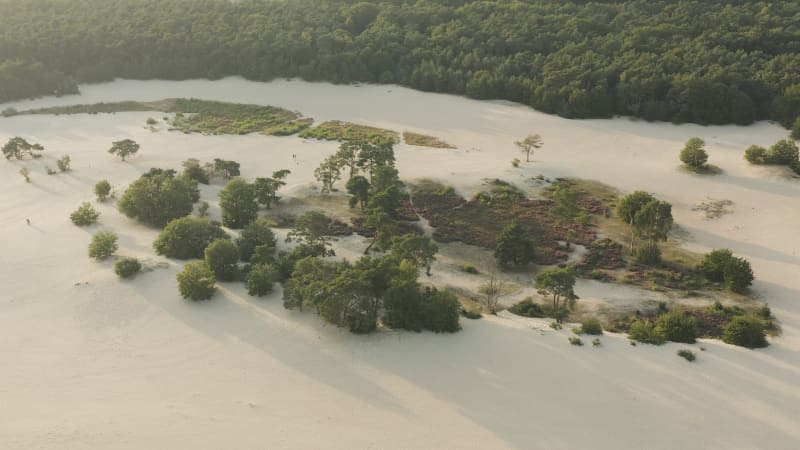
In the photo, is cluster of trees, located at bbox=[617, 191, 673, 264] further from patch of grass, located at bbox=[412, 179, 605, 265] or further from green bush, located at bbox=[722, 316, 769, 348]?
green bush, located at bbox=[722, 316, 769, 348]

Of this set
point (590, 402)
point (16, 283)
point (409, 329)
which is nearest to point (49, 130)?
point (16, 283)

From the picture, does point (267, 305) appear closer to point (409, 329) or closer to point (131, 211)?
point (409, 329)

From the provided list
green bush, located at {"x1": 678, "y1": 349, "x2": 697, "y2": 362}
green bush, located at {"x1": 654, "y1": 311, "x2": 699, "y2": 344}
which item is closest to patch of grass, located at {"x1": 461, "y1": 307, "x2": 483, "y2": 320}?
green bush, located at {"x1": 654, "y1": 311, "x2": 699, "y2": 344}

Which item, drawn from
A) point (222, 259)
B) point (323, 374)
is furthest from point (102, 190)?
point (323, 374)

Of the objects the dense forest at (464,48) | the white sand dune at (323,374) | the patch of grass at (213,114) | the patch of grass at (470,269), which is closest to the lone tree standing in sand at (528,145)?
the dense forest at (464,48)

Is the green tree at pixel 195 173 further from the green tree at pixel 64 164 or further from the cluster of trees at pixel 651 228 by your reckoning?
the cluster of trees at pixel 651 228

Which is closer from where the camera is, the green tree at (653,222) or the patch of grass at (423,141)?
the green tree at (653,222)
